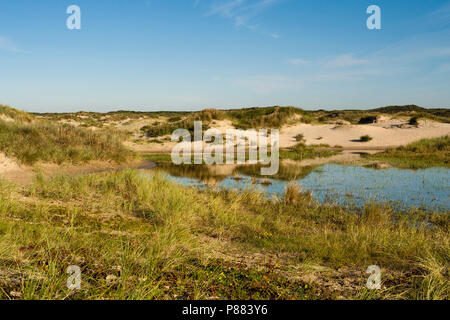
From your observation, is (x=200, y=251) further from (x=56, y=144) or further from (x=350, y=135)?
(x=350, y=135)

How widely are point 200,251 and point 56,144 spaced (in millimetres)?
16389

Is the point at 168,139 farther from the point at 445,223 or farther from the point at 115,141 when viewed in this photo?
the point at 445,223

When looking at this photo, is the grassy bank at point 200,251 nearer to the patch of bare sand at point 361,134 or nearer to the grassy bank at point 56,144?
the grassy bank at point 56,144

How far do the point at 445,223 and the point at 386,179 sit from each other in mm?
6728

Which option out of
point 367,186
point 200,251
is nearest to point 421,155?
point 367,186

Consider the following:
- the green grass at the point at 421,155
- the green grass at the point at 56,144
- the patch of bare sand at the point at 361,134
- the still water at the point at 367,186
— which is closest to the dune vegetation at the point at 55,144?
the green grass at the point at 56,144

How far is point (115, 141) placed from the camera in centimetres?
2192

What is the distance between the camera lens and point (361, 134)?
35.2 meters

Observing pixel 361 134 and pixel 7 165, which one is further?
pixel 361 134

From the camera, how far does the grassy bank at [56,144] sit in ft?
50.2

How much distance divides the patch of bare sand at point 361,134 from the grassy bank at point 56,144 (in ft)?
59.7

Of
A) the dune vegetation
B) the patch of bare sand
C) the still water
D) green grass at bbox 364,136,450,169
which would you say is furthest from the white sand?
the patch of bare sand

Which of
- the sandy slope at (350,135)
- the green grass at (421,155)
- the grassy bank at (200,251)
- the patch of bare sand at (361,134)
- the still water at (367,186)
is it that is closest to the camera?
the grassy bank at (200,251)
